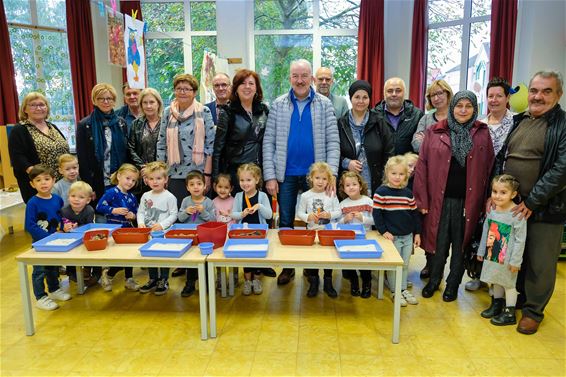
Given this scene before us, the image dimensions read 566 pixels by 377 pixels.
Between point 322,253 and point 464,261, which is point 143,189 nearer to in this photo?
point 322,253

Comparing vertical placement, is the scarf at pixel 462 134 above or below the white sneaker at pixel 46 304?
above

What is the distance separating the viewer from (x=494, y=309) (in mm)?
2658

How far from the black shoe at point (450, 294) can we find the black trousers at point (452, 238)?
0.10ft

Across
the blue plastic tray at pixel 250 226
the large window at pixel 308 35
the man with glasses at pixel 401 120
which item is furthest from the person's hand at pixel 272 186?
the large window at pixel 308 35

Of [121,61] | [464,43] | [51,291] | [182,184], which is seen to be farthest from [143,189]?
[464,43]

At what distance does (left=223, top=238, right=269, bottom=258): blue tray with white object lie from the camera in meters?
2.24

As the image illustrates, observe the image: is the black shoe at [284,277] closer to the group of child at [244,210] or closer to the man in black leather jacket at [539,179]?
the group of child at [244,210]

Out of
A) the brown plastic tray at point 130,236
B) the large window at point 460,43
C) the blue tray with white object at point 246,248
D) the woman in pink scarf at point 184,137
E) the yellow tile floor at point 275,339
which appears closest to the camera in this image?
the yellow tile floor at point 275,339

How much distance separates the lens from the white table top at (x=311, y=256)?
219cm

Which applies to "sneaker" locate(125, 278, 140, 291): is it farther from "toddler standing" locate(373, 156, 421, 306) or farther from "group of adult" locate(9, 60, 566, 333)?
"toddler standing" locate(373, 156, 421, 306)

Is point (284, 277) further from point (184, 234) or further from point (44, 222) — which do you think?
point (44, 222)

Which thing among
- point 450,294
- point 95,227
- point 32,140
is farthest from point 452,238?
point 32,140

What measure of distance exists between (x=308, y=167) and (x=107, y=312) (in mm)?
1697

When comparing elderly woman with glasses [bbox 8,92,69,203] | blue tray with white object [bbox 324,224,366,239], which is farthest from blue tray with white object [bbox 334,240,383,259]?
elderly woman with glasses [bbox 8,92,69,203]
